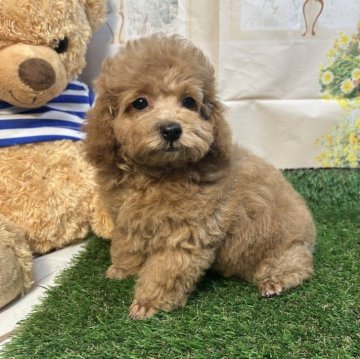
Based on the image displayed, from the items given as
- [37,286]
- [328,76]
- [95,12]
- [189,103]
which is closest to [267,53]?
[328,76]

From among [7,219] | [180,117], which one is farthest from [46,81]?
[180,117]

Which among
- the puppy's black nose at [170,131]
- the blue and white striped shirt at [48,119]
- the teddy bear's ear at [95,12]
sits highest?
the teddy bear's ear at [95,12]

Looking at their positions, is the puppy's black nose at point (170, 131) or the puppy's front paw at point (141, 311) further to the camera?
the puppy's front paw at point (141, 311)

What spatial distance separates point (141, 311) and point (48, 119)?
1.34m

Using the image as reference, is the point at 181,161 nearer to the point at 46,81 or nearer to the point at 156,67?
the point at 156,67

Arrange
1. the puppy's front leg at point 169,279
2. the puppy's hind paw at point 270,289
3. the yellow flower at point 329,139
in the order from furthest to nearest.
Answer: the yellow flower at point 329,139 → the puppy's hind paw at point 270,289 → the puppy's front leg at point 169,279

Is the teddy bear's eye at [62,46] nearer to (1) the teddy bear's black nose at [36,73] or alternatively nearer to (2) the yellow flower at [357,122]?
(1) the teddy bear's black nose at [36,73]

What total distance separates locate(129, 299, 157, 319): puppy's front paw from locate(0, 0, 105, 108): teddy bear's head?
50.4 inches

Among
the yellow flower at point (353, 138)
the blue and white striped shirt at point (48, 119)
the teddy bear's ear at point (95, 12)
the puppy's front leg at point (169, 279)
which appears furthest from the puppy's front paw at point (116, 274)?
the yellow flower at point (353, 138)

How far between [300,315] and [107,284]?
1.00 meters

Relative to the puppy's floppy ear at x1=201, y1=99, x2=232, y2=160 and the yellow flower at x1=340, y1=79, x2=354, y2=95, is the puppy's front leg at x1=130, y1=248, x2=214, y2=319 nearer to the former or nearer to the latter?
the puppy's floppy ear at x1=201, y1=99, x2=232, y2=160

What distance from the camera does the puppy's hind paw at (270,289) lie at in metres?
2.28

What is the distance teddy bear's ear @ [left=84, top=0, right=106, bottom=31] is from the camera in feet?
9.43

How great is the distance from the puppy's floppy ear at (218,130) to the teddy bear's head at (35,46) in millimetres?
947
